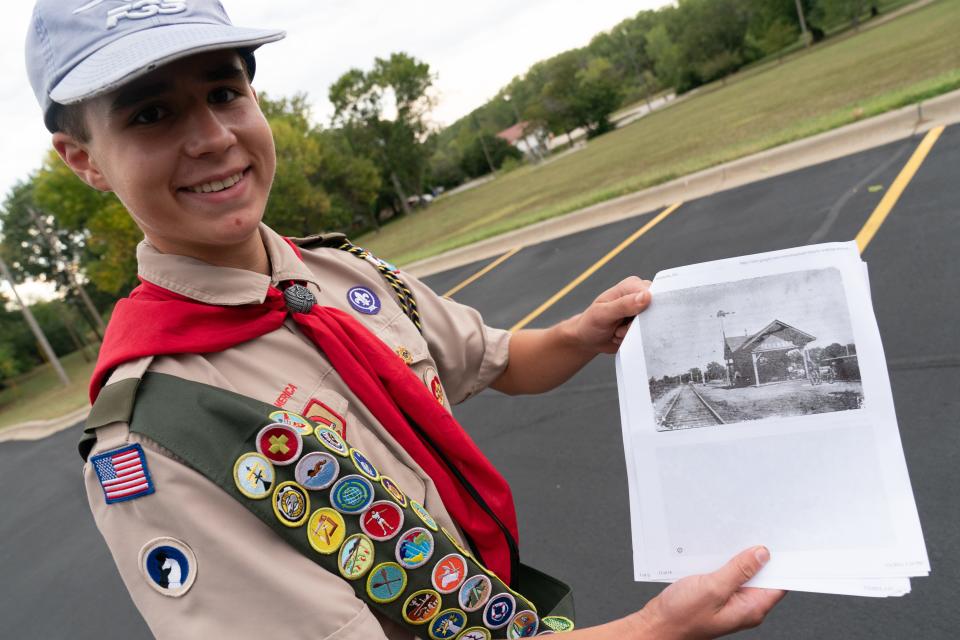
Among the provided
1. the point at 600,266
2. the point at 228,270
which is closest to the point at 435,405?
the point at 228,270

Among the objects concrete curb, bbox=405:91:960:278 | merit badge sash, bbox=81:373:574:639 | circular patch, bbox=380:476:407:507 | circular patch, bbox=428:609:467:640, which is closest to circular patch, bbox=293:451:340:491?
merit badge sash, bbox=81:373:574:639

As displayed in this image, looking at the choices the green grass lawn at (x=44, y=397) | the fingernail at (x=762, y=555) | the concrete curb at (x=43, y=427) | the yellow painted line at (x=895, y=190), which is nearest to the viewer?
the fingernail at (x=762, y=555)

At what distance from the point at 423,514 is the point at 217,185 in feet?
2.27

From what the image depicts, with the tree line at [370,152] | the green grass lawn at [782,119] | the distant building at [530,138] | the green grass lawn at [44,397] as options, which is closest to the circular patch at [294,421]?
the green grass lawn at [782,119]

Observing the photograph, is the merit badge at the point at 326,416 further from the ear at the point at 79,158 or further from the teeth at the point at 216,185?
the ear at the point at 79,158

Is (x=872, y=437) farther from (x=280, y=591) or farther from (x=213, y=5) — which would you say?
(x=213, y=5)

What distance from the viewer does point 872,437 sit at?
1.09 m

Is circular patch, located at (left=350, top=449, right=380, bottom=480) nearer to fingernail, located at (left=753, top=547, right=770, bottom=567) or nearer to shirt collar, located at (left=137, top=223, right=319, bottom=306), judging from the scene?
shirt collar, located at (left=137, top=223, right=319, bottom=306)

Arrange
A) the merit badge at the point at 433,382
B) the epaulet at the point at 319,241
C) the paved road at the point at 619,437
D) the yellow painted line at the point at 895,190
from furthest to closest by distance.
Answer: the yellow painted line at the point at 895,190 → the paved road at the point at 619,437 → the epaulet at the point at 319,241 → the merit badge at the point at 433,382

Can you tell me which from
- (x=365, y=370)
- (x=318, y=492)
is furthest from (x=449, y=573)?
(x=365, y=370)

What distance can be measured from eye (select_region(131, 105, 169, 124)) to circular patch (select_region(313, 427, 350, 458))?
1.91 feet

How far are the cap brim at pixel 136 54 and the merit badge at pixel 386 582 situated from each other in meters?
0.84

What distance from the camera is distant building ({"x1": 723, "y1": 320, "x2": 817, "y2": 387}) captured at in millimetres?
1161

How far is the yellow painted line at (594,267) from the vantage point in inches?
240
